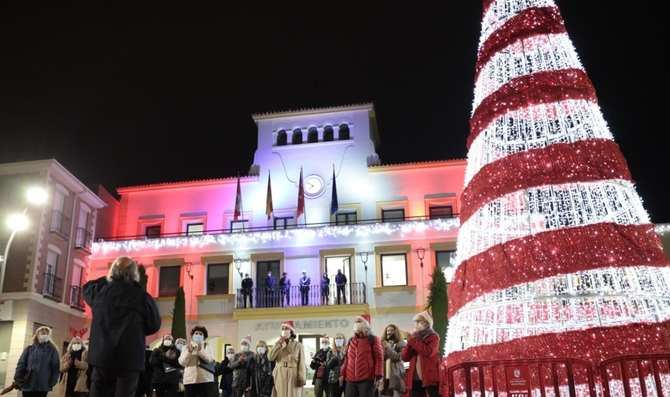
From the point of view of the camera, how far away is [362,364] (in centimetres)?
912

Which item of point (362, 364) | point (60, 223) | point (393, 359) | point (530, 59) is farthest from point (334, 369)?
point (60, 223)

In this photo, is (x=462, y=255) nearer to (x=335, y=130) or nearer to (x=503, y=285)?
(x=503, y=285)

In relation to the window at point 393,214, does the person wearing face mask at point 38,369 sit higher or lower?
lower

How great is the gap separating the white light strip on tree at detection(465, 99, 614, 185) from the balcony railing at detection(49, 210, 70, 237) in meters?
23.2

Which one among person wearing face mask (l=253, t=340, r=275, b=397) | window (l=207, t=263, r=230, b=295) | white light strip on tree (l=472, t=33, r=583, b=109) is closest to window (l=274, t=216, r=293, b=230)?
window (l=207, t=263, r=230, b=295)

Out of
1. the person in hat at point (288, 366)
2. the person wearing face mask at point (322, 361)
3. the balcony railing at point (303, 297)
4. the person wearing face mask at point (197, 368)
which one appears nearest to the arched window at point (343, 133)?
the balcony railing at point (303, 297)

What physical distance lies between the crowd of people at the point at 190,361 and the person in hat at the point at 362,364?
15 millimetres

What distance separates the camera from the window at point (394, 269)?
86.9 feet

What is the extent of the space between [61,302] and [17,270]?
97.8 inches

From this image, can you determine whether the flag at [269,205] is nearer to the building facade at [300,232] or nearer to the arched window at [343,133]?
the building facade at [300,232]

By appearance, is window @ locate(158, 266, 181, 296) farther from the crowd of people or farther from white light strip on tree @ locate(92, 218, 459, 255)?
the crowd of people

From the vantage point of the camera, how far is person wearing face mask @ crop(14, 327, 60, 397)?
9.84 metres

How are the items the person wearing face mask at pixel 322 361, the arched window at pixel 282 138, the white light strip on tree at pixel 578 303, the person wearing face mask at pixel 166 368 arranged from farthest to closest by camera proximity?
the arched window at pixel 282 138 < the person wearing face mask at pixel 322 361 < the person wearing face mask at pixel 166 368 < the white light strip on tree at pixel 578 303

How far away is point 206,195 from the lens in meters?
29.7
